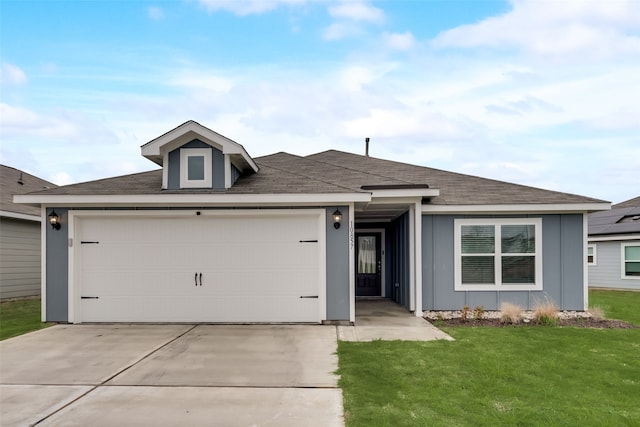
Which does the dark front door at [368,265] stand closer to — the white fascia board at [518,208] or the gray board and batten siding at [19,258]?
the white fascia board at [518,208]

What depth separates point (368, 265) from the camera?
46.9 feet

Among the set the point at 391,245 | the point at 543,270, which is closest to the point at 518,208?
the point at 543,270

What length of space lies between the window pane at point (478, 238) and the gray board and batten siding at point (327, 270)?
127 inches

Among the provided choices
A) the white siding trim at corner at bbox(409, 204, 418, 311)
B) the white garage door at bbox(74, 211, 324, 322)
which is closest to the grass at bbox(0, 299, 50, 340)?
the white garage door at bbox(74, 211, 324, 322)

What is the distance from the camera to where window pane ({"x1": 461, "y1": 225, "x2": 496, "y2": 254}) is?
34.2ft

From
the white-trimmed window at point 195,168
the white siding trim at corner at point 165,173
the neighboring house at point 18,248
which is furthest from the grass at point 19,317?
the white-trimmed window at point 195,168

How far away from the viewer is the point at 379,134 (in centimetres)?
2503

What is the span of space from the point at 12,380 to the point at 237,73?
12.1m

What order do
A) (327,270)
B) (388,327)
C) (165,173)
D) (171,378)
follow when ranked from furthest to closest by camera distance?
(165,173) < (327,270) < (388,327) < (171,378)

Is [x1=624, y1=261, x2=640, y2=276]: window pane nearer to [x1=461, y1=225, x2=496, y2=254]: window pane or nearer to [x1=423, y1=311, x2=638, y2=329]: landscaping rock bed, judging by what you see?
[x1=423, y1=311, x2=638, y2=329]: landscaping rock bed

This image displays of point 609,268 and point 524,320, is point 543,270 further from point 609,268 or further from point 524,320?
point 609,268

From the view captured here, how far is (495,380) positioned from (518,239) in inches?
232

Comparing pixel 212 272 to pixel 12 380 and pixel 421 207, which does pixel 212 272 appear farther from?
pixel 421 207

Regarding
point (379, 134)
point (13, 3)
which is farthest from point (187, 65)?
point (379, 134)
